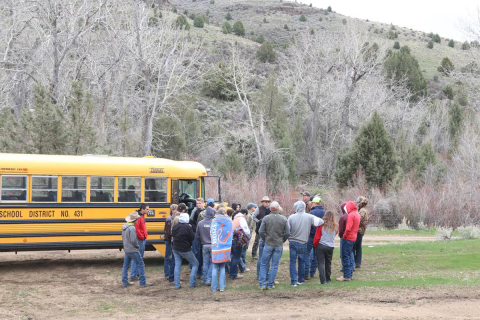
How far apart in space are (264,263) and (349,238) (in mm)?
1997

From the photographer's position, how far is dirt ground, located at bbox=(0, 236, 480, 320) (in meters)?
10.2

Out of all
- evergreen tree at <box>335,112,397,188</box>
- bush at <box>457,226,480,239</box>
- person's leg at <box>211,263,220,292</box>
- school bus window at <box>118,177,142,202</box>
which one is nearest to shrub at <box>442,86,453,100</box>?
evergreen tree at <box>335,112,397,188</box>

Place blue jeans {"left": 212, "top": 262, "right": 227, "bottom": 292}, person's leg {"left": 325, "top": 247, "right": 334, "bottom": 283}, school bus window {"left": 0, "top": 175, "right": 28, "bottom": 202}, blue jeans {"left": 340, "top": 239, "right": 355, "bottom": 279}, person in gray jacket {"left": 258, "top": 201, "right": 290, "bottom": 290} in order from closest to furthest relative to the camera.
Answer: person in gray jacket {"left": 258, "top": 201, "right": 290, "bottom": 290}, person's leg {"left": 325, "top": 247, "right": 334, "bottom": 283}, blue jeans {"left": 212, "top": 262, "right": 227, "bottom": 292}, blue jeans {"left": 340, "top": 239, "right": 355, "bottom": 279}, school bus window {"left": 0, "top": 175, "right": 28, "bottom": 202}

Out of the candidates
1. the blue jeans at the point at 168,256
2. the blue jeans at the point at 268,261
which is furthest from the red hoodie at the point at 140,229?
the blue jeans at the point at 268,261

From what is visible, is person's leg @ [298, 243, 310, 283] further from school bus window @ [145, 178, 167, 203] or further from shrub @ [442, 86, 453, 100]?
shrub @ [442, 86, 453, 100]

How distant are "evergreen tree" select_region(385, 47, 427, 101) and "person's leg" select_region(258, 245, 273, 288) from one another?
63.2 metres

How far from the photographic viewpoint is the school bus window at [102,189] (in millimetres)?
15008

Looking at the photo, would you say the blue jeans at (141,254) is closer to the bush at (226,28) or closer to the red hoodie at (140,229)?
the red hoodie at (140,229)

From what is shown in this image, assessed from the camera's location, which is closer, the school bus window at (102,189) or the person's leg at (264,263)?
the person's leg at (264,263)

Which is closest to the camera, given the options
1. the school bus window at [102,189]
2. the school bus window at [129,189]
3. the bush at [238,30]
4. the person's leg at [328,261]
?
the person's leg at [328,261]

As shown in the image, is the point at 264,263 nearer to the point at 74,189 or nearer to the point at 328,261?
the point at 328,261

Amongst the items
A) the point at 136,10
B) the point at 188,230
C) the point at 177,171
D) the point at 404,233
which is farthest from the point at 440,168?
the point at 188,230

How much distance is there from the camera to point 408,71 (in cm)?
7338

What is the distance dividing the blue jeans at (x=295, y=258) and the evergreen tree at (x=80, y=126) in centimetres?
1359
